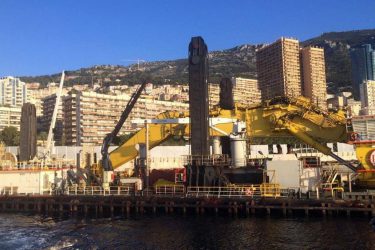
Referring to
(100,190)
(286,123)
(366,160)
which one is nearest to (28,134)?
(100,190)

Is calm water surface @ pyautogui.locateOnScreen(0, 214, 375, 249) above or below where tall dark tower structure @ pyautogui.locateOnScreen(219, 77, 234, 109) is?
below

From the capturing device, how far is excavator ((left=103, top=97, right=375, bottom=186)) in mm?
45594

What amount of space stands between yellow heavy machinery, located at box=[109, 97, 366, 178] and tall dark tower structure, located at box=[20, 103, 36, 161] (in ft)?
90.3

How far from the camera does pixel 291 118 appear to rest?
47844 millimetres

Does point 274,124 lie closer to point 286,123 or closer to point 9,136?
point 286,123

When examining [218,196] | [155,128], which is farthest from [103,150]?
[218,196]

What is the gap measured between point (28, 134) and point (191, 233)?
48.1 metres

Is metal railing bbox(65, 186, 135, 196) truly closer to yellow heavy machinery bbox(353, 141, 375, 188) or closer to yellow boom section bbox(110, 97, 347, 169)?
yellow boom section bbox(110, 97, 347, 169)

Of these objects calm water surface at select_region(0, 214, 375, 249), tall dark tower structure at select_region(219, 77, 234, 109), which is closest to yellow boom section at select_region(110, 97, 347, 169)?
tall dark tower structure at select_region(219, 77, 234, 109)

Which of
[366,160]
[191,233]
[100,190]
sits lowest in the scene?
[191,233]

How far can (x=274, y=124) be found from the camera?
48125 mm

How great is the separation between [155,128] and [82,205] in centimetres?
1372

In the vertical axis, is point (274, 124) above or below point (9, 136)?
below

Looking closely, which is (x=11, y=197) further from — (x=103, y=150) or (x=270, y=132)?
(x=270, y=132)
